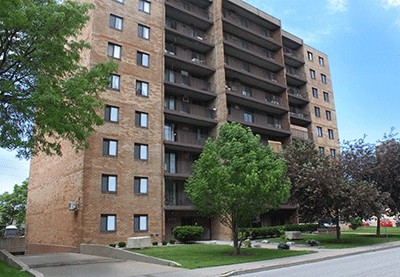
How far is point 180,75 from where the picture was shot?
33.8 metres

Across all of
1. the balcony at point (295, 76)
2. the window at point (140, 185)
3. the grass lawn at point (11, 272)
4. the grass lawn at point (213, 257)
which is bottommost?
the grass lawn at point (213, 257)

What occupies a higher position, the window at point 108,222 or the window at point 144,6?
the window at point 144,6

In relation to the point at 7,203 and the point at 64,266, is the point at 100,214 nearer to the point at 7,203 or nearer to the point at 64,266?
the point at 64,266

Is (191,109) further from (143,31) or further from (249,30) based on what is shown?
(249,30)

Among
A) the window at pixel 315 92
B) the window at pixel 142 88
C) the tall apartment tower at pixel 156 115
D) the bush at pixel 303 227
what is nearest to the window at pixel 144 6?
the tall apartment tower at pixel 156 115

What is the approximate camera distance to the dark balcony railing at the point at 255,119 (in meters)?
36.3

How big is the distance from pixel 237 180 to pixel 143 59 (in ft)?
51.5

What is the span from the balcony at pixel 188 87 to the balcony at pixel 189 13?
234 inches

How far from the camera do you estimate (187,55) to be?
3578 cm

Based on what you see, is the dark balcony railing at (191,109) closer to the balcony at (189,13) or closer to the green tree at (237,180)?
the balcony at (189,13)

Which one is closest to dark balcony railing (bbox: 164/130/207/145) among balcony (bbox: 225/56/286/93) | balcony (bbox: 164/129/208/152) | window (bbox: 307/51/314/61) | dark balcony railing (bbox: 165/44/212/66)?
balcony (bbox: 164/129/208/152)

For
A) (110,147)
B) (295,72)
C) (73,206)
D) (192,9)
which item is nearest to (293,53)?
(295,72)

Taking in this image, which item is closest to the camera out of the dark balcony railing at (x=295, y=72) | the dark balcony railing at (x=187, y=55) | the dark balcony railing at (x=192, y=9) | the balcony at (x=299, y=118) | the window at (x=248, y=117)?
the dark balcony railing at (x=187, y=55)

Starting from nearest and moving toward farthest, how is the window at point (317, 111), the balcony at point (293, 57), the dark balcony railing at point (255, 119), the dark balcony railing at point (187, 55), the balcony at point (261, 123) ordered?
the dark balcony railing at point (187, 55)
the dark balcony railing at point (255, 119)
the balcony at point (261, 123)
the balcony at point (293, 57)
the window at point (317, 111)
